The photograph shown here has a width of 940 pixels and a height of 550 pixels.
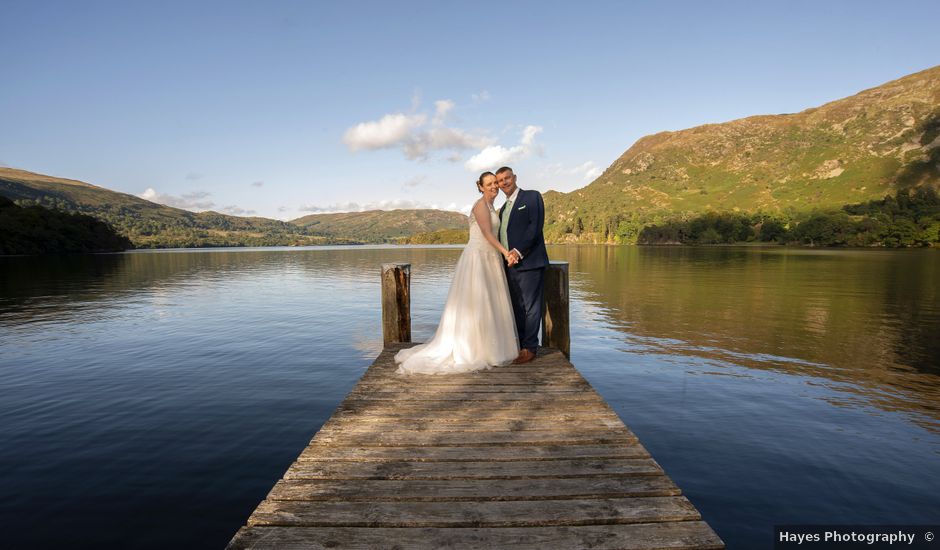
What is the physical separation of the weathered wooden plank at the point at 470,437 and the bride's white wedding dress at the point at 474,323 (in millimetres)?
2696

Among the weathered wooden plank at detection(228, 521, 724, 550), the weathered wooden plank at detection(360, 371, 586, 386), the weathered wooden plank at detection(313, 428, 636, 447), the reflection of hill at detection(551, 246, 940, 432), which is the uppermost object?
the weathered wooden plank at detection(228, 521, 724, 550)

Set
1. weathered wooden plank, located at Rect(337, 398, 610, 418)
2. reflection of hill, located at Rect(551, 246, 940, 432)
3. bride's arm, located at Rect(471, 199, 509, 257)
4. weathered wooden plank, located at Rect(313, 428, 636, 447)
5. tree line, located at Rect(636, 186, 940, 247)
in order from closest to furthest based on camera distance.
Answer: weathered wooden plank, located at Rect(313, 428, 636, 447) < weathered wooden plank, located at Rect(337, 398, 610, 418) < bride's arm, located at Rect(471, 199, 509, 257) < reflection of hill, located at Rect(551, 246, 940, 432) < tree line, located at Rect(636, 186, 940, 247)

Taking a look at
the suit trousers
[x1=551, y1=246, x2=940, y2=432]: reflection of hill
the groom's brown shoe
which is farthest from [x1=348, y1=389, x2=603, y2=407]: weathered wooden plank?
[x1=551, y1=246, x2=940, y2=432]: reflection of hill

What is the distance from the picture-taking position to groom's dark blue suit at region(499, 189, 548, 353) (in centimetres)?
848

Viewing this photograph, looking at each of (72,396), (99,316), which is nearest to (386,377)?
(72,396)

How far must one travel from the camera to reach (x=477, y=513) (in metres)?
3.61

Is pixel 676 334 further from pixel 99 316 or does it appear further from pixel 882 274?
pixel 882 274

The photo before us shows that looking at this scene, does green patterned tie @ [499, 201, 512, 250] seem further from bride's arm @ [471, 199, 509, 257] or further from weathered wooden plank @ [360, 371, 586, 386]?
weathered wooden plank @ [360, 371, 586, 386]

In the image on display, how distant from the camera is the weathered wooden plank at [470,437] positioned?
5031mm

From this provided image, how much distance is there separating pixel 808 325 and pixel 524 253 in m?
19.2

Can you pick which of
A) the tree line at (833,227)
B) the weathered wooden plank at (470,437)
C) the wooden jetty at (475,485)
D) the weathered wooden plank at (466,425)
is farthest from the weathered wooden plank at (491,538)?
the tree line at (833,227)

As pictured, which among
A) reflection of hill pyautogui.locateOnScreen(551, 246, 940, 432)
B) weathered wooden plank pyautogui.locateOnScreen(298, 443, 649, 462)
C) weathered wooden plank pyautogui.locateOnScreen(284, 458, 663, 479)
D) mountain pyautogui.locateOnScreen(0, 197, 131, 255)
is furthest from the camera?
mountain pyautogui.locateOnScreen(0, 197, 131, 255)

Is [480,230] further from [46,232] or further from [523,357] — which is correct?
[46,232]

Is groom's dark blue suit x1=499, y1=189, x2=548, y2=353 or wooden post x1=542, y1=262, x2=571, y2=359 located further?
wooden post x1=542, y1=262, x2=571, y2=359
